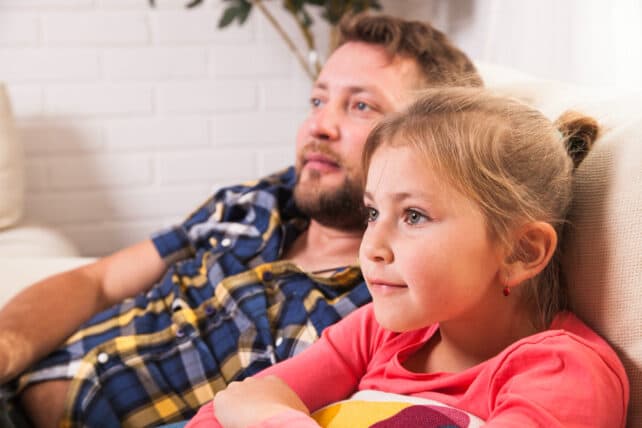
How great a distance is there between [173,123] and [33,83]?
0.48 meters

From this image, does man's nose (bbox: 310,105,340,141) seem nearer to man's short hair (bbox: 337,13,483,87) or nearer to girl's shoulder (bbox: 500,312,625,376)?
man's short hair (bbox: 337,13,483,87)

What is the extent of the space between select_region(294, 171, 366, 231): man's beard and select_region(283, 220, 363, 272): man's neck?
0.07 ft

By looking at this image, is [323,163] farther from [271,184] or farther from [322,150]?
[271,184]

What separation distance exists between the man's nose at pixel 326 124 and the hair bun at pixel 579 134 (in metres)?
0.57

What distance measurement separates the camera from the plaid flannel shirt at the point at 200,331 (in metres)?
1.25

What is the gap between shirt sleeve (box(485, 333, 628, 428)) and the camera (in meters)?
0.69

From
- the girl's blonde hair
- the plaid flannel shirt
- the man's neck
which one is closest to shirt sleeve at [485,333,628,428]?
the girl's blonde hair

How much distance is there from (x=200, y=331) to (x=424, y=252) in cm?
66

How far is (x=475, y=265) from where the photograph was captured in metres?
0.79

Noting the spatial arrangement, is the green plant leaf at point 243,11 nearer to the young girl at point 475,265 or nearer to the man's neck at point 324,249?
the man's neck at point 324,249

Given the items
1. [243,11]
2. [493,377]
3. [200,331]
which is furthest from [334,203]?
[243,11]

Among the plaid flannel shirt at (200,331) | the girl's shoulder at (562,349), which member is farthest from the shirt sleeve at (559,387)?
the plaid flannel shirt at (200,331)

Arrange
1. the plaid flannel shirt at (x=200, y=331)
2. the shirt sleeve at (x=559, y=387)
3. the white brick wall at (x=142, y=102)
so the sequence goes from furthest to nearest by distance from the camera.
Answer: the white brick wall at (x=142, y=102)
the plaid flannel shirt at (x=200, y=331)
the shirt sleeve at (x=559, y=387)

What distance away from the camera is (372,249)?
Answer: 0.81 metres
